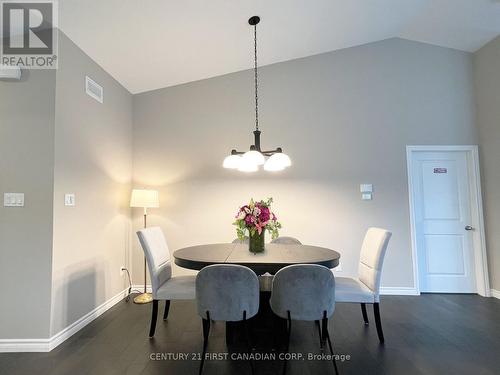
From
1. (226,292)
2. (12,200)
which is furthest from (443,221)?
(12,200)

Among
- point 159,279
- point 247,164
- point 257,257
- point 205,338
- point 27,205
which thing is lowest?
point 205,338

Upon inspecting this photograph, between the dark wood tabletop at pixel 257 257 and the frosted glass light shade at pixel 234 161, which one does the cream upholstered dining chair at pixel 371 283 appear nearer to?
the dark wood tabletop at pixel 257 257

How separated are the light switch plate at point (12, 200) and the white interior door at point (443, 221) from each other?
4459mm

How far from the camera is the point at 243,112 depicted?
153 inches

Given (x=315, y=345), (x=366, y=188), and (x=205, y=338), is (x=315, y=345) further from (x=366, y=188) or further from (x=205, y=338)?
(x=366, y=188)

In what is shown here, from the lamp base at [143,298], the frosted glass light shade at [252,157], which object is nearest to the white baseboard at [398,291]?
the frosted glass light shade at [252,157]

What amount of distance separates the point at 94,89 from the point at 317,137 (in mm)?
2843

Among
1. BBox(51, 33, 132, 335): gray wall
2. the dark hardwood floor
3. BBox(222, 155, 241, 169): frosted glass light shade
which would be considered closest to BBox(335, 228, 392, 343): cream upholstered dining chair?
the dark hardwood floor

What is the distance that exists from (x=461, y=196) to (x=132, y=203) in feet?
14.5

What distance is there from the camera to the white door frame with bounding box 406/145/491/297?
3545mm

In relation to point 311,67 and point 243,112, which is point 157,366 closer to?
point 243,112

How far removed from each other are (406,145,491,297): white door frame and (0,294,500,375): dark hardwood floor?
1.56 feet

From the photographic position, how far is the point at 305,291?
1812mm

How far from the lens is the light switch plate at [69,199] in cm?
251
